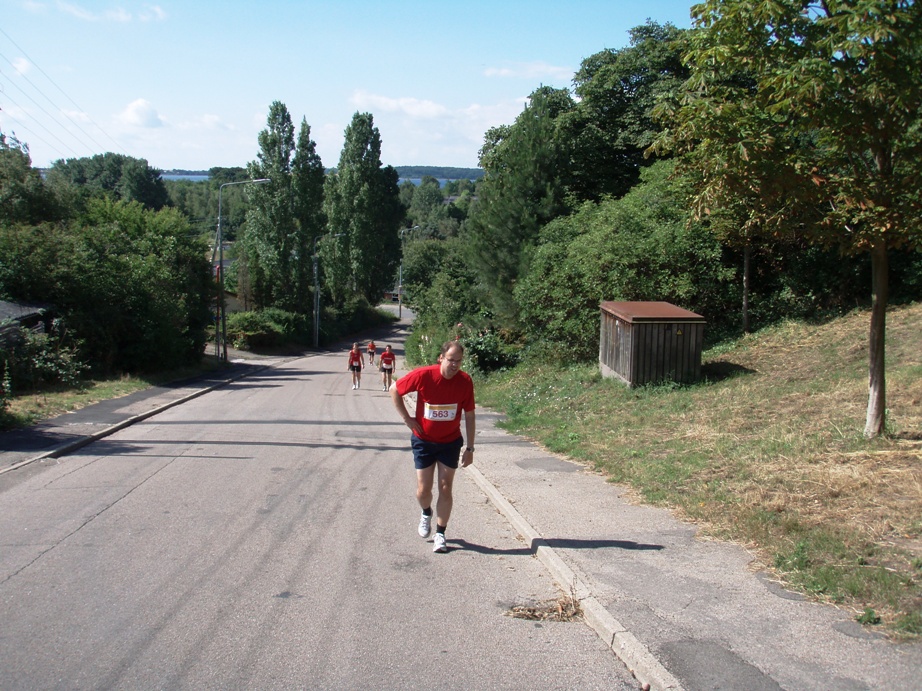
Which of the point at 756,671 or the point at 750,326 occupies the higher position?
the point at 750,326

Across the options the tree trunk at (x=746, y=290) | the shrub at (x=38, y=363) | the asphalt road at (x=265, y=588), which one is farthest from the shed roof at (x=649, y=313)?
the shrub at (x=38, y=363)

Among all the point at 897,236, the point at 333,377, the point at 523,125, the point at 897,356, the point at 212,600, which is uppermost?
the point at 523,125

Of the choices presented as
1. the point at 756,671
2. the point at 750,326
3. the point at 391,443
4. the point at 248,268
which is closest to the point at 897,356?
the point at 750,326

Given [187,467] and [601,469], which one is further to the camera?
[187,467]

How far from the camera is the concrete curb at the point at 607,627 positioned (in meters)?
4.19

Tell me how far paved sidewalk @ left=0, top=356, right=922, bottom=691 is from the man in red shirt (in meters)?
0.86

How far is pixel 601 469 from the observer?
9.78m

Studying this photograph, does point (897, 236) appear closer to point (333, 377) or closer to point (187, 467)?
point (187, 467)

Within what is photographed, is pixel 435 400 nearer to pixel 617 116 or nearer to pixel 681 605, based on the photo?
pixel 681 605

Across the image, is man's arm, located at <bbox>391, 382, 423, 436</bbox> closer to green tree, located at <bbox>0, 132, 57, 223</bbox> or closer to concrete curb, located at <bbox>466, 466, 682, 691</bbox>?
concrete curb, located at <bbox>466, 466, 682, 691</bbox>

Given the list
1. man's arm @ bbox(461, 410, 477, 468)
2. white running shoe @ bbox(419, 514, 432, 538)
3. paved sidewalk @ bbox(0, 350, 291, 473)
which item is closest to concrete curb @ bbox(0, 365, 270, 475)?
paved sidewalk @ bbox(0, 350, 291, 473)

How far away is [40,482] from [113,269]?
18945 millimetres

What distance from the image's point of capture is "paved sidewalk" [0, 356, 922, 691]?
13.6 ft

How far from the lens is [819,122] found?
24.7 feet
